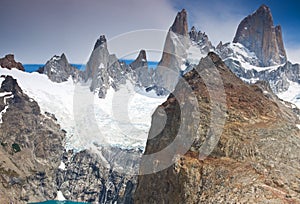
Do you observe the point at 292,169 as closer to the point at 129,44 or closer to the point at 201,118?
the point at 201,118

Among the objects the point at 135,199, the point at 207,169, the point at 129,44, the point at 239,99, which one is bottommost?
the point at 135,199

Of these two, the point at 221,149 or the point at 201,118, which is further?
the point at 201,118

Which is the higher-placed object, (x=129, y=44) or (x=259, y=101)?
(x=129, y=44)

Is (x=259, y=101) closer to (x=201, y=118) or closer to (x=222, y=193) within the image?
(x=201, y=118)

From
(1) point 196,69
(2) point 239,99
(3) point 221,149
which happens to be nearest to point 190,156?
(3) point 221,149

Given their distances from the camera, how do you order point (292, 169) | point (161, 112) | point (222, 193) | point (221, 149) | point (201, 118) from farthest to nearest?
point (161, 112) → point (201, 118) → point (221, 149) → point (292, 169) → point (222, 193)

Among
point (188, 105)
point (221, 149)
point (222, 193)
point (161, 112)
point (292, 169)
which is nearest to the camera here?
point (222, 193)

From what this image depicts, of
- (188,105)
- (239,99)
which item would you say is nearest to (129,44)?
(188,105)
